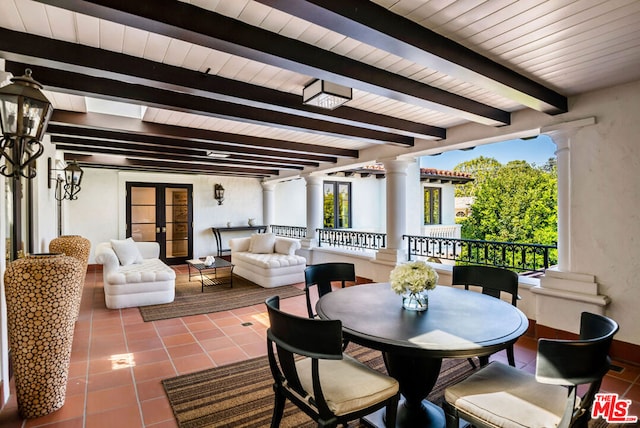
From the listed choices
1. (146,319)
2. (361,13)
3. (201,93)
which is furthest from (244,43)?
(146,319)

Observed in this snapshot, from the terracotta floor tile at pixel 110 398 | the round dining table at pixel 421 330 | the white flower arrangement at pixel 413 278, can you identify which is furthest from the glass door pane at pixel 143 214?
the white flower arrangement at pixel 413 278

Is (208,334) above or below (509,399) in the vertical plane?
below

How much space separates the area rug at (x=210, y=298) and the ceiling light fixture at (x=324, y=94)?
3166 mm

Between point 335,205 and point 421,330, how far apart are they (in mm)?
7746

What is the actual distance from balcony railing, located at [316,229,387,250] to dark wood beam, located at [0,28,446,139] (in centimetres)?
336

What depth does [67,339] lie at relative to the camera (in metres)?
2.25

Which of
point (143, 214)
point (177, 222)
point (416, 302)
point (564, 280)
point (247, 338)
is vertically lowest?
point (247, 338)

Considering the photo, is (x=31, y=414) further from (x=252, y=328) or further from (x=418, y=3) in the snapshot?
(x=418, y=3)

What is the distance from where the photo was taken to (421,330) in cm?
172

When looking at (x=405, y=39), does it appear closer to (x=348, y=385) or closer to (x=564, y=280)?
(x=348, y=385)

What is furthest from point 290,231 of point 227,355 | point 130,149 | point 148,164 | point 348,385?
point 348,385

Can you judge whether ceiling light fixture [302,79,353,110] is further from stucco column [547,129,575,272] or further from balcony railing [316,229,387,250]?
balcony railing [316,229,387,250]

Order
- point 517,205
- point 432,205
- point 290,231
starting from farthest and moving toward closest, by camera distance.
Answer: point 432,205 → point 290,231 → point 517,205

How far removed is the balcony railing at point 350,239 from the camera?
20.9 ft
